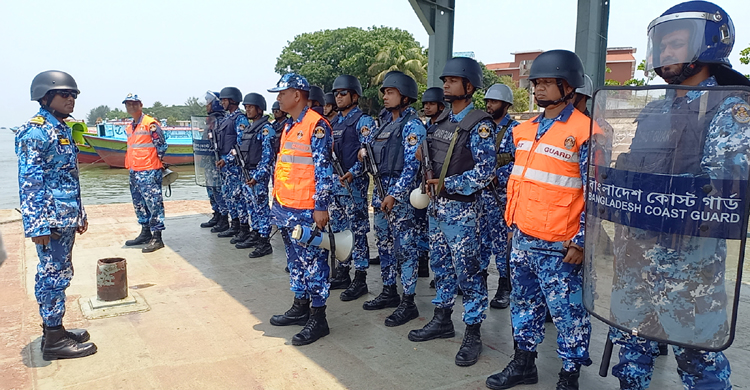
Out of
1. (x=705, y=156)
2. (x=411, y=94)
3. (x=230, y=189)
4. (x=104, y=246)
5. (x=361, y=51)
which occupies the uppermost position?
(x=361, y=51)

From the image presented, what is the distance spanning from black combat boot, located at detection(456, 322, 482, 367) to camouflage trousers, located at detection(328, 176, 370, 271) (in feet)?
5.28

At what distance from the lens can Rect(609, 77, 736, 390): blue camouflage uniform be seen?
6.18 feet

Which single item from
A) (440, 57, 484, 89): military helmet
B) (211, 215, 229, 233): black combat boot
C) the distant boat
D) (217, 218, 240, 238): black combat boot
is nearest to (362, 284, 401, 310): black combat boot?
(440, 57, 484, 89): military helmet

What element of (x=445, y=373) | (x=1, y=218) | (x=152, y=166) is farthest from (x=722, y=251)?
(x=1, y=218)

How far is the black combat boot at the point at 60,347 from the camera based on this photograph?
3439 millimetres

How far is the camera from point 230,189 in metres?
7.34

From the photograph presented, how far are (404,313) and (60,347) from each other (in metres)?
2.42

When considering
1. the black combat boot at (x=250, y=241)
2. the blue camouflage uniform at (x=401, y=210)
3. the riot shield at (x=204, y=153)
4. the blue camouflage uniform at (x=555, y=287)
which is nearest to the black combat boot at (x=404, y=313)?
the blue camouflage uniform at (x=401, y=210)

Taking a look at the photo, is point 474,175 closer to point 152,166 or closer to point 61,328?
point 61,328

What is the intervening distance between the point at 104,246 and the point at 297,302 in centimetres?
390

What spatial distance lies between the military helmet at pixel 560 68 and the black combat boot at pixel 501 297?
2.28 meters

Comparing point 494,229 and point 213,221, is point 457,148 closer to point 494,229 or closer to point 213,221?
point 494,229

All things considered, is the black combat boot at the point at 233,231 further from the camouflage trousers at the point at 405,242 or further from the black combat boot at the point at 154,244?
the camouflage trousers at the point at 405,242

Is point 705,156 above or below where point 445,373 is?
above
